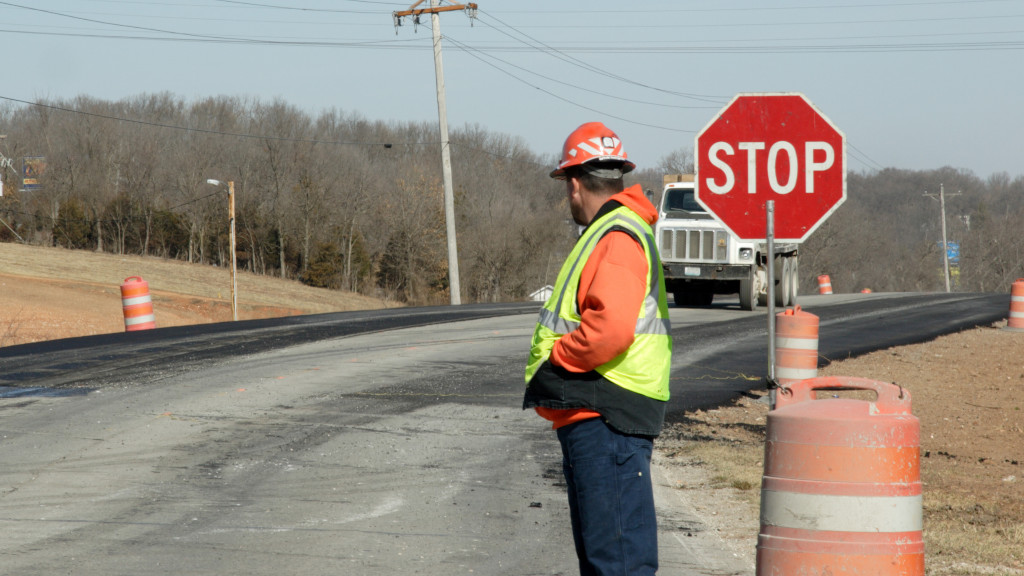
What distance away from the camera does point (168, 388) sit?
37.0 feet

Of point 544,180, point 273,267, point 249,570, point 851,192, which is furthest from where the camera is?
point 851,192

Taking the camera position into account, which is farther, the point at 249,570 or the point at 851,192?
the point at 851,192

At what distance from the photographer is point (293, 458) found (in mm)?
8109

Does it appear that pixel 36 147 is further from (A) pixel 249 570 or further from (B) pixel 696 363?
(A) pixel 249 570

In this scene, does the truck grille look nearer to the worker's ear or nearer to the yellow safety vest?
the worker's ear

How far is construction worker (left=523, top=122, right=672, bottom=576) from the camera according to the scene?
344 cm

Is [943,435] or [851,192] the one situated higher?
[851,192]

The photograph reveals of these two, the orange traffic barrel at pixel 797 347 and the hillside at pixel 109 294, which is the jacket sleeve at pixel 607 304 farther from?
the hillside at pixel 109 294

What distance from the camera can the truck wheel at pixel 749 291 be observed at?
77.6 feet

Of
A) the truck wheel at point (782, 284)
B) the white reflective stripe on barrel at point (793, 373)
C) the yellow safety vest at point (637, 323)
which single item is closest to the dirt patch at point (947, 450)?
the white reflective stripe on barrel at point (793, 373)

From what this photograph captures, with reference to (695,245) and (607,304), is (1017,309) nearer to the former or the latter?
(695,245)

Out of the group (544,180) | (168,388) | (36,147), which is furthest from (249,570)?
(544,180)

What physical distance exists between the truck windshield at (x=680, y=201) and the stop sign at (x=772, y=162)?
51.8 feet

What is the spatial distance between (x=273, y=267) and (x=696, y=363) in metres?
72.9
